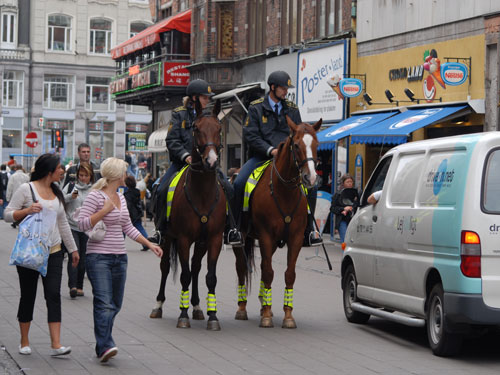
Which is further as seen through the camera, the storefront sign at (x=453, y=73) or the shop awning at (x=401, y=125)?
the shop awning at (x=401, y=125)

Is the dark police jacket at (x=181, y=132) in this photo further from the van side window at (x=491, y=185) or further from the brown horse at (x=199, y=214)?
the van side window at (x=491, y=185)

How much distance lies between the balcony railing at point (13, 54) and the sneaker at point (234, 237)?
6214 cm

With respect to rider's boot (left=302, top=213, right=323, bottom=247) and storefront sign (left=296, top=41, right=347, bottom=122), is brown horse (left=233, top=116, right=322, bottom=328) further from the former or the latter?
storefront sign (left=296, top=41, right=347, bottom=122)

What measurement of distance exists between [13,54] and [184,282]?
2465 inches

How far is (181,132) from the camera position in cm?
1209

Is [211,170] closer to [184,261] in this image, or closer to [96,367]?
[184,261]

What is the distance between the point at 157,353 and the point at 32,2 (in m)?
66.1

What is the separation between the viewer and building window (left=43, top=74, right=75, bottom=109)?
72562 millimetres

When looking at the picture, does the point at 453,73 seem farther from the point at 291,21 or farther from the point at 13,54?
the point at 13,54

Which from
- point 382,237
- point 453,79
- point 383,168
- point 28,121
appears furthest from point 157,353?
point 28,121

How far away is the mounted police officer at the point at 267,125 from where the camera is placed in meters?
12.0

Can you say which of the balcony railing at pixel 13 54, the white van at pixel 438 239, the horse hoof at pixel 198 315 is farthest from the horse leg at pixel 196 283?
the balcony railing at pixel 13 54

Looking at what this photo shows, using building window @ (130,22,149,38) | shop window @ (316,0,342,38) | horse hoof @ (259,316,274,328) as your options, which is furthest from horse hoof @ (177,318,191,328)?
building window @ (130,22,149,38)

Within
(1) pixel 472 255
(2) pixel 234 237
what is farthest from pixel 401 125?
(1) pixel 472 255
